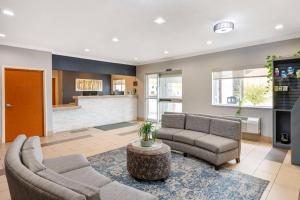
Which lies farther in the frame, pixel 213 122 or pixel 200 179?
pixel 213 122

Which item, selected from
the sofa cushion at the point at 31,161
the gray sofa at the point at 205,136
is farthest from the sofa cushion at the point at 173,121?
the sofa cushion at the point at 31,161

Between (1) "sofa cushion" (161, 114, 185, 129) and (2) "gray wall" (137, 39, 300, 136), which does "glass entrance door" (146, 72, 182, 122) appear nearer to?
(2) "gray wall" (137, 39, 300, 136)

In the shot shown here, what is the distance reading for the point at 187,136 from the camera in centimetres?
367

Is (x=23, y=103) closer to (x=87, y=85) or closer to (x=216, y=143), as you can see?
(x=87, y=85)

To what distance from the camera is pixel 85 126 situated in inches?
261

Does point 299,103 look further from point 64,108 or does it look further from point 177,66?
point 64,108

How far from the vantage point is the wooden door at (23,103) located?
4.86m

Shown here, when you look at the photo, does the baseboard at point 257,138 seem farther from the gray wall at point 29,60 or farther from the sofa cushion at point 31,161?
the gray wall at point 29,60

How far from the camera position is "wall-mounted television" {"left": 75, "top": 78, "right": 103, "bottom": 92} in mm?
9102

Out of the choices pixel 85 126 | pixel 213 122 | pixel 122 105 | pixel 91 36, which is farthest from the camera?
pixel 122 105

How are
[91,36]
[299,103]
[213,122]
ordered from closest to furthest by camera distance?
1. [299,103]
2. [213,122]
3. [91,36]

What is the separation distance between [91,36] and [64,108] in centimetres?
281

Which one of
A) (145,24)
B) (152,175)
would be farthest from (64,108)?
(152,175)

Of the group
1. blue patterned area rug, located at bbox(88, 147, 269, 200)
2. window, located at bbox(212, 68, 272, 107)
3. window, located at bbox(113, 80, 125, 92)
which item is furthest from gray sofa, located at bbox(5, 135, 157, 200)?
window, located at bbox(113, 80, 125, 92)
